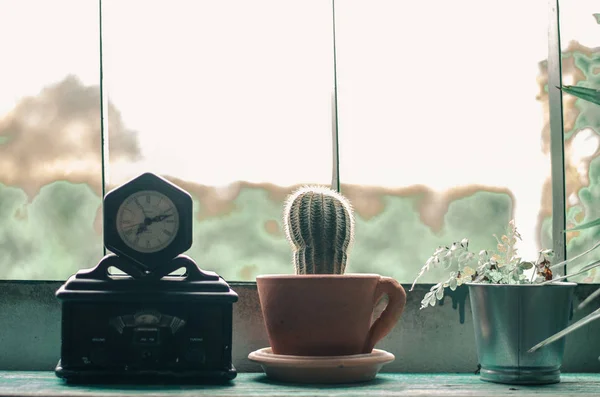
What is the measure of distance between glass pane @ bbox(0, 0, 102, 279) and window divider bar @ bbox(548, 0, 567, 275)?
1248 mm

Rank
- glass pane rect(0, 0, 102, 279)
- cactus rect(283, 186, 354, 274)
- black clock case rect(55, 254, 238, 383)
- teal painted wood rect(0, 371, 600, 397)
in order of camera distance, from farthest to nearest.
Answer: glass pane rect(0, 0, 102, 279)
cactus rect(283, 186, 354, 274)
black clock case rect(55, 254, 238, 383)
teal painted wood rect(0, 371, 600, 397)

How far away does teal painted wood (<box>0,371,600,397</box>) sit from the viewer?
4.84 feet

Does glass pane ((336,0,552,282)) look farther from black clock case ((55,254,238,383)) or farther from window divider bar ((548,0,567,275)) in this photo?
black clock case ((55,254,238,383))

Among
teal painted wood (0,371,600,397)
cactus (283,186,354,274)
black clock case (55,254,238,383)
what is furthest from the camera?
cactus (283,186,354,274)

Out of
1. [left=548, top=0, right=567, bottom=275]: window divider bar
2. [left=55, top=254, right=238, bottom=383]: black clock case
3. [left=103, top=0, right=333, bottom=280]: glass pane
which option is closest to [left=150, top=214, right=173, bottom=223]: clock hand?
[left=55, top=254, right=238, bottom=383]: black clock case

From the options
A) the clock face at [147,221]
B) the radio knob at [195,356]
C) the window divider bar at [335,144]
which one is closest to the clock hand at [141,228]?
the clock face at [147,221]

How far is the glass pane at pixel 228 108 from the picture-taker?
2.07 meters

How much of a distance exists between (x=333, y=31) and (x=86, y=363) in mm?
1105

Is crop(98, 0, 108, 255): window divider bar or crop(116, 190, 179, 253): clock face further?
crop(98, 0, 108, 255): window divider bar

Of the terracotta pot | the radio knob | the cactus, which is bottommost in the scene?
the radio knob

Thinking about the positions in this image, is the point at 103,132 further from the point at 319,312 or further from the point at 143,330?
the point at 319,312

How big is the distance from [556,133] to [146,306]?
4.02 feet

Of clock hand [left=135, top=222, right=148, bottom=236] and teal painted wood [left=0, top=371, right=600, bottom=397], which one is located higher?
clock hand [left=135, top=222, right=148, bottom=236]

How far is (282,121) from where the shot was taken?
6.93ft
